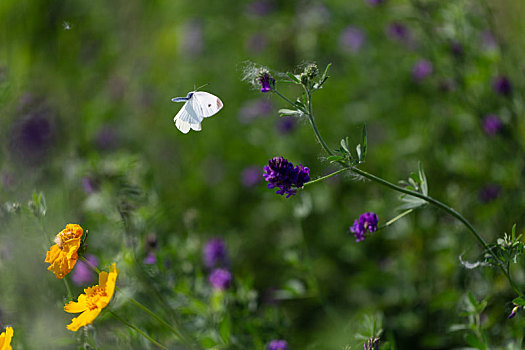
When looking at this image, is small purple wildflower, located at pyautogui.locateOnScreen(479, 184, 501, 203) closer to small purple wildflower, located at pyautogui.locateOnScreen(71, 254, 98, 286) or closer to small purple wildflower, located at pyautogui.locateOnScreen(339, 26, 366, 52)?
small purple wildflower, located at pyautogui.locateOnScreen(339, 26, 366, 52)

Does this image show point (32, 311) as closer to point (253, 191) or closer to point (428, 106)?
point (253, 191)

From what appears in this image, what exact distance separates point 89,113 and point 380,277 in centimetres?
197

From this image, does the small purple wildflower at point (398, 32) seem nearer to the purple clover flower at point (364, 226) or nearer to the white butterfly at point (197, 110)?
the purple clover flower at point (364, 226)

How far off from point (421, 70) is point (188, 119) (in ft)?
5.53

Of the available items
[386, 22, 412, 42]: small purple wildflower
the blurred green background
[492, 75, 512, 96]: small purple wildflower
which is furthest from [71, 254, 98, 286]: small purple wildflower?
[386, 22, 412, 42]: small purple wildflower

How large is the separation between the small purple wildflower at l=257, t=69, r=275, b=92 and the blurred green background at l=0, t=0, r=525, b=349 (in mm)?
87

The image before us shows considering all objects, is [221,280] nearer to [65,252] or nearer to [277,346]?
[277,346]

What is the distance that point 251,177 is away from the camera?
8.50ft

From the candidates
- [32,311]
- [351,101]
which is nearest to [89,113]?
[351,101]

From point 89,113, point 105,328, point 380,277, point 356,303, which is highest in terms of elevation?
point 89,113

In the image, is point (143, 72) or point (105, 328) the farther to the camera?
point (143, 72)

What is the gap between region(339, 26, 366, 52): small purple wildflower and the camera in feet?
9.38

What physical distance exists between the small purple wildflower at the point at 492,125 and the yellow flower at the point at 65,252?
144 cm

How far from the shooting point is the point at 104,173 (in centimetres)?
174
